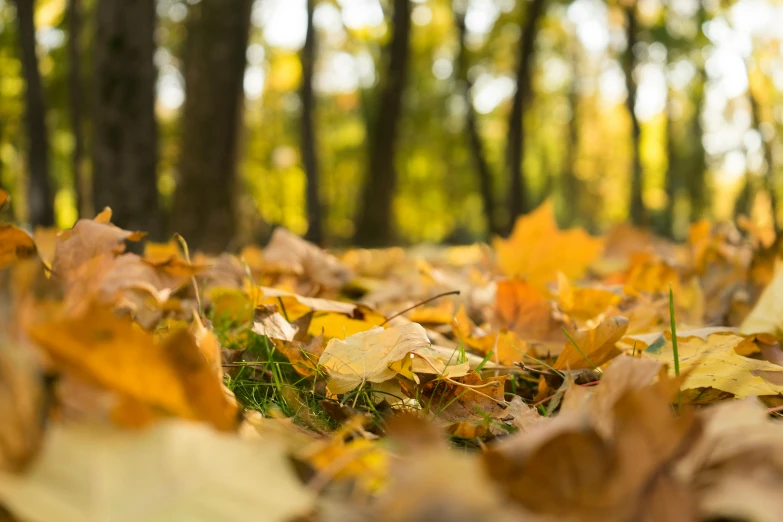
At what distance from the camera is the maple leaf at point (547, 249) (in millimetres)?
1740

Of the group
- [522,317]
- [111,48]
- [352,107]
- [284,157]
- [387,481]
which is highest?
[111,48]

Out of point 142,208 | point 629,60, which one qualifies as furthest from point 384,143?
point 142,208

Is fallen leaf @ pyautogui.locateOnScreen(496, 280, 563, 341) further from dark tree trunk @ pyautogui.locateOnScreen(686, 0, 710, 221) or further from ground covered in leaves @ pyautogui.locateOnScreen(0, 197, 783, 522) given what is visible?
dark tree trunk @ pyautogui.locateOnScreen(686, 0, 710, 221)

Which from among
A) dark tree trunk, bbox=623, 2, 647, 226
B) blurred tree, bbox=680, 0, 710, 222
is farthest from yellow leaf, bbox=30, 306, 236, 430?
blurred tree, bbox=680, 0, 710, 222

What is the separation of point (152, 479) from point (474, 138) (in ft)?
31.1

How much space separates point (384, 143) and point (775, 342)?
7.73m

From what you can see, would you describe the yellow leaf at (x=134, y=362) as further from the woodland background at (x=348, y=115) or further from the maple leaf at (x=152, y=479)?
the woodland background at (x=348, y=115)

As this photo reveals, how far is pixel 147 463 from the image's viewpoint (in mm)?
413

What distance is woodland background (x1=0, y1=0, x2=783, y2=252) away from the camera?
3406mm

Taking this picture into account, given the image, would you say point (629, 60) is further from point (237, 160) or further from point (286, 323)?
point (286, 323)

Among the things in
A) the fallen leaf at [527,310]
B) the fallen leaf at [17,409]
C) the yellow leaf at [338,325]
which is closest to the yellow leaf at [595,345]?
the fallen leaf at [527,310]

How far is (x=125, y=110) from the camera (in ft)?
10.4

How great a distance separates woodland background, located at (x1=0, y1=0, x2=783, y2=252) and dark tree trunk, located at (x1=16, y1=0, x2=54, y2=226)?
2 cm

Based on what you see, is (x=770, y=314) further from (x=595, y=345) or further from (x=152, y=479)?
(x=152, y=479)
